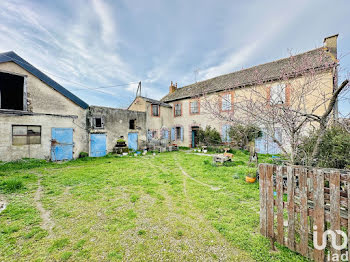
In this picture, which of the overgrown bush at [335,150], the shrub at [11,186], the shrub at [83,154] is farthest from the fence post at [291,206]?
Answer: the shrub at [83,154]


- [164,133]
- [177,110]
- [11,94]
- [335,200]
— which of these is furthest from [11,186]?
[177,110]

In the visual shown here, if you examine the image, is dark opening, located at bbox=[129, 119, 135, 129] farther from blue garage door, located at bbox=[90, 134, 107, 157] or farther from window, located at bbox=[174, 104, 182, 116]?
window, located at bbox=[174, 104, 182, 116]

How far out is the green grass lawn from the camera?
7.39 feet

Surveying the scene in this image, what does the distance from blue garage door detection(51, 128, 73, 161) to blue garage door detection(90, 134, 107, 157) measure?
4.54ft

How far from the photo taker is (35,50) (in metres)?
9.63

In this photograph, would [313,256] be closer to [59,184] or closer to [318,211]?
[318,211]

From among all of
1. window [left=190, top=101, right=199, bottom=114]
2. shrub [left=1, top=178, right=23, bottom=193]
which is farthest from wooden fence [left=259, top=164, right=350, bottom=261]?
window [left=190, top=101, right=199, bottom=114]

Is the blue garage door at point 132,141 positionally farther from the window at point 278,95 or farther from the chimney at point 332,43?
the chimney at point 332,43

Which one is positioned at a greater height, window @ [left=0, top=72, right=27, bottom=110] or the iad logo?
window @ [left=0, top=72, right=27, bottom=110]

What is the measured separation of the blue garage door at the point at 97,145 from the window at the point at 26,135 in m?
3.07

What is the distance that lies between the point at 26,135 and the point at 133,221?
9536 millimetres

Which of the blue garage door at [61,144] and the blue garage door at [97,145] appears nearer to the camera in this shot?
the blue garage door at [61,144]

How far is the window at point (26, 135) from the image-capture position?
782 centimetres

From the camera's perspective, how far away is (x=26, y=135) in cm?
814
